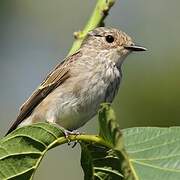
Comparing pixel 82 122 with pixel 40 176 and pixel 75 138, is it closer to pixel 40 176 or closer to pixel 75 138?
pixel 75 138

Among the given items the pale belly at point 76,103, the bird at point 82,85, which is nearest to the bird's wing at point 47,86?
the bird at point 82,85

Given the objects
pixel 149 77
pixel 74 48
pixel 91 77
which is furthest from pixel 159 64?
pixel 74 48

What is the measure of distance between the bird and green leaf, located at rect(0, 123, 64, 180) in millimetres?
2002

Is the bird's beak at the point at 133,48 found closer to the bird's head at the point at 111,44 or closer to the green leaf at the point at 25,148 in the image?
the bird's head at the point at 111,44

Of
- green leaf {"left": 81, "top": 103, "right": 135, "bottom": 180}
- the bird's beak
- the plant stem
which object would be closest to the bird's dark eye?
the bird's beak

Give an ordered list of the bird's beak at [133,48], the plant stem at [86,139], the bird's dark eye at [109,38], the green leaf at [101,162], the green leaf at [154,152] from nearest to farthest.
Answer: the green leaf at [154,152]
the plant stem at [86,139]
the green leaf at [101,162]
the bird's beak at [133,48]
the bird's dark eye at [109,38]

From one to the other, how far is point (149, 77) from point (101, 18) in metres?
3.98

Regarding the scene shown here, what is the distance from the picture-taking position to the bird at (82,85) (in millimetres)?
5090

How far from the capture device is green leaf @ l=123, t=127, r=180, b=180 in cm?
276

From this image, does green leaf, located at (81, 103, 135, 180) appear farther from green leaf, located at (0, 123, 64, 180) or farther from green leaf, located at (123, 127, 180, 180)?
green leaf, located at (0, 123, 64, 180)

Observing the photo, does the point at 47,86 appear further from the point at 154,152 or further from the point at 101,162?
the point at 154,152

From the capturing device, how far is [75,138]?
302 centimetres

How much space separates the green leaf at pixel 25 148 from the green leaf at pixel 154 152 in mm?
346

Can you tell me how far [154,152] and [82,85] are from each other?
2.37 meters
